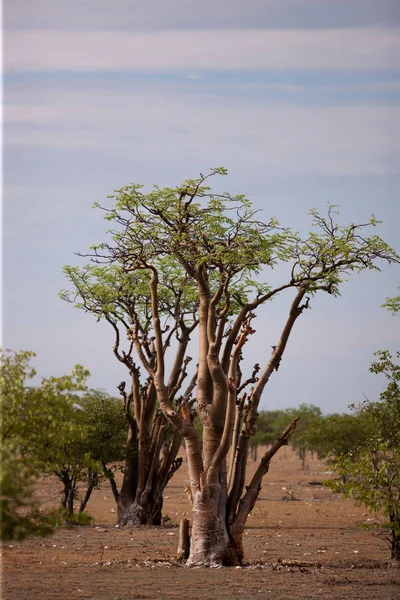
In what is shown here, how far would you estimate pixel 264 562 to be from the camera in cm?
1625

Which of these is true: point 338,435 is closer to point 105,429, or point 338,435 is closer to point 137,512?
point 105,429

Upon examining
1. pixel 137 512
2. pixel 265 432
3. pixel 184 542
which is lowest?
pixel 184 542

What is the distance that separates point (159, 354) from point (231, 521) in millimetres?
3362

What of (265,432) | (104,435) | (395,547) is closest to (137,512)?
(104,435)

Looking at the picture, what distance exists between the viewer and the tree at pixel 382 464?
14688 mm

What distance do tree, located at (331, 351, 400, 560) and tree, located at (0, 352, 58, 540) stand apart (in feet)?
23.4

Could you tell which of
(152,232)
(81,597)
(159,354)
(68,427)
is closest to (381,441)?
(159,354)

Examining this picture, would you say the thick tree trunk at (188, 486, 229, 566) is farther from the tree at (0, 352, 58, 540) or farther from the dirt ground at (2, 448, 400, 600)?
the tree at (0, 352, 58, 540)

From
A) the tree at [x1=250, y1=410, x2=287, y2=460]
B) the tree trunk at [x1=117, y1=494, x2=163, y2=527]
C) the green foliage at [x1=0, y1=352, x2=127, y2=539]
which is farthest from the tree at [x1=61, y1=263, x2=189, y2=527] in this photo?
the tree at [x1=250, y1=410, x2=287, y2=460]

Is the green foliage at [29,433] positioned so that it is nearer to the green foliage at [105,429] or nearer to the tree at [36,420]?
the tree at [36,420]

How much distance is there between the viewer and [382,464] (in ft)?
49.3

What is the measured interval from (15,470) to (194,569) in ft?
24.7

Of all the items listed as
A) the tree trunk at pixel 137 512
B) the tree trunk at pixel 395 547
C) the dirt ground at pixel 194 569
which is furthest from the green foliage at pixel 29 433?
the tree trunk at pixel 137 512

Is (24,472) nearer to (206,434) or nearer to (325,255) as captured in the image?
(206,434)
